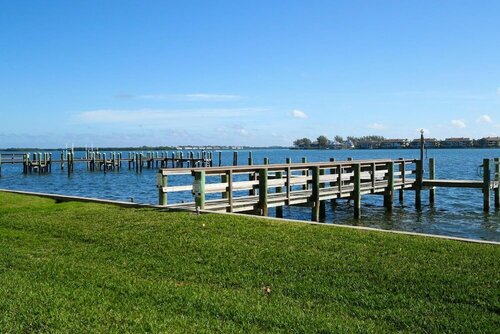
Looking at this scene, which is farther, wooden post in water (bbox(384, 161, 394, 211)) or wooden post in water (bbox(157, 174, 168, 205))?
wooden post in water (bbox(384, 161, 394, 211))

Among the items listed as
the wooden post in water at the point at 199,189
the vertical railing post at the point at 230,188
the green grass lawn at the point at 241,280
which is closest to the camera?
the green grass lawn at the point at 241,280

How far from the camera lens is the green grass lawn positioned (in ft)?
19.1

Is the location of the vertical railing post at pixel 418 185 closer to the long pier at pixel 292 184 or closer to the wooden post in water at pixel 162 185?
the long pier at pixel 292 184

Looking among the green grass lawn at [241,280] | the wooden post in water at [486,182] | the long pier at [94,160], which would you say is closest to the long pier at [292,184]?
the wooden post in water at [486,182]

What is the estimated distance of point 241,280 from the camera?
7316 mm

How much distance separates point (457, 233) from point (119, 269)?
45.2 ft

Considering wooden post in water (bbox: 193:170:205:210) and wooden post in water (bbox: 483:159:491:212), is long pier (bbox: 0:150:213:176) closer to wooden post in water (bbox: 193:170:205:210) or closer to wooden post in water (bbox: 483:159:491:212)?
wooden post in water (bbox: 483:159:491:212)

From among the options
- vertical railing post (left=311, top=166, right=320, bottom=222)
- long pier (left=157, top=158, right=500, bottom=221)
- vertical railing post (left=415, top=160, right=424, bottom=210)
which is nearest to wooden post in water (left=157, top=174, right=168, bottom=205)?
long pier (left=157, top=158, right=500, bottom=221)

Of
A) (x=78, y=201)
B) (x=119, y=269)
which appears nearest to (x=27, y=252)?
(x=119, y=269)

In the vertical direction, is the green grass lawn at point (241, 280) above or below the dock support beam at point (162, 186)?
below

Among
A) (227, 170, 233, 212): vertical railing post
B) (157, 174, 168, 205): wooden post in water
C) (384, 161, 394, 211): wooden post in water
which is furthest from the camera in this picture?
(384, 161, 394, 211): wooden post in water

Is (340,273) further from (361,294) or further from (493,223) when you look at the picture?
(493,223)

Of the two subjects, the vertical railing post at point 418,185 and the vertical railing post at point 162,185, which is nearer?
the vertical railing post at point 162,185

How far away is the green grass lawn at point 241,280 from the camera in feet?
19.1
